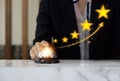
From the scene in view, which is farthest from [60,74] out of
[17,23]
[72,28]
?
[17,23]

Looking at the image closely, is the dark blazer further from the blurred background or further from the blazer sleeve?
the blurred background

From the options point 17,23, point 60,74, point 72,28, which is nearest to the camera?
point 60,74

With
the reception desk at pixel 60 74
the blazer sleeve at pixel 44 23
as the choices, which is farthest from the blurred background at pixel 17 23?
the reception desk at pixel 60 74

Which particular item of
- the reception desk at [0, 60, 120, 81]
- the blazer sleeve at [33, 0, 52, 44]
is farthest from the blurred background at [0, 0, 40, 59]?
the reception desk at [0, 60, 120, 81]

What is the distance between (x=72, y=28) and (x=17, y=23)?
1688 mm

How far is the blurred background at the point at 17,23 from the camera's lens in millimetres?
2779

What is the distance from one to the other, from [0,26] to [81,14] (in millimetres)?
1806

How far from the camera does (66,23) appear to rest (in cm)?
123

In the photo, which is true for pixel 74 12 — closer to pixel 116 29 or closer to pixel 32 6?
pixel 116 29

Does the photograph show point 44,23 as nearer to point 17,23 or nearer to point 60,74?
point 60,74

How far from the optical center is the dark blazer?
1.19 meters

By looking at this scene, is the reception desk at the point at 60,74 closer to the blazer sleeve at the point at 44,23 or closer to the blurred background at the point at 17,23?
the blazer sleeve at the point at 44,23

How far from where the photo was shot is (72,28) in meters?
1.20

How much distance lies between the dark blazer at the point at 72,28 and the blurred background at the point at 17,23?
4.95 feet
